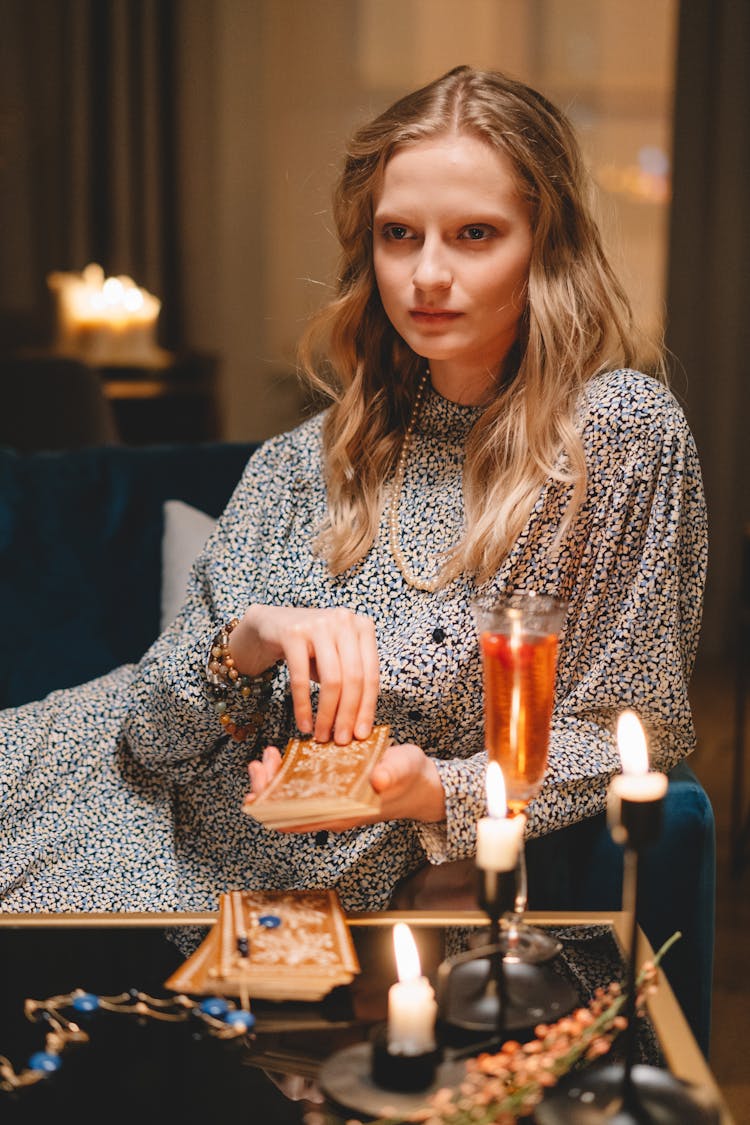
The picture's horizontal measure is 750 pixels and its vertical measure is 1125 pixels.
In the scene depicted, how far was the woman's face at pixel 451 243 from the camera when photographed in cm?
150

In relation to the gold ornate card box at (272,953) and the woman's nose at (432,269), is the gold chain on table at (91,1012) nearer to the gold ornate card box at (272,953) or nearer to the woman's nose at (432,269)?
the gold ornate card box at (272,953)

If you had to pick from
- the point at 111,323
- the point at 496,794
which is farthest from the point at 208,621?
the point at 111,323

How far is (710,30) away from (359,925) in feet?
16.1

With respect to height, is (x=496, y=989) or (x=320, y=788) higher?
(x=320, y=788)

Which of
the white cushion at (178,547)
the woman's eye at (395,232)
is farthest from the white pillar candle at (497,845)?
the white cushion at (178,547)

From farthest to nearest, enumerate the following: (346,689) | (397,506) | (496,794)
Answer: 1. (397,506)
2. (346,689)
3. (496,794)

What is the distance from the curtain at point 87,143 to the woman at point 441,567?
13.8 ft

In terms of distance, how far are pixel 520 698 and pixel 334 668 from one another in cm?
23

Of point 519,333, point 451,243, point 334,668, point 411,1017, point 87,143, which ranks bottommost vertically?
point 411,1017

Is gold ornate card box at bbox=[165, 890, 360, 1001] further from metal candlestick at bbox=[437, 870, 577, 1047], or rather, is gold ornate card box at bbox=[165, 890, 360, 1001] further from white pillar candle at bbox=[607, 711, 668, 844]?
white pillar candle at bbox=[607, 711, 668, 844]

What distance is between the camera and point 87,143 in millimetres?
5625

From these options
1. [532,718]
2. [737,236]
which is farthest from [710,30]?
[532,718]

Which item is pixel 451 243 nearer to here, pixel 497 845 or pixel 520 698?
pixel 520 698

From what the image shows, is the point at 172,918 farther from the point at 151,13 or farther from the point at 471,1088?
the point at 151,13
